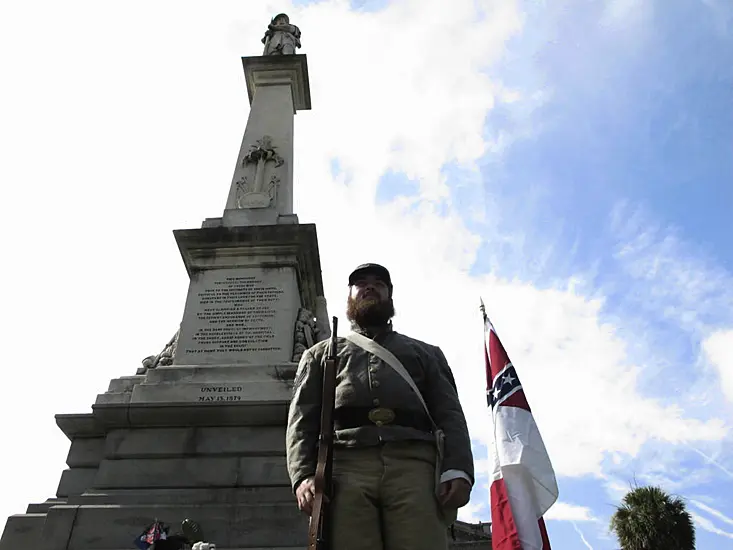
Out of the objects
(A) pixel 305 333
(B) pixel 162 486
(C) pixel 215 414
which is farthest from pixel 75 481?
(A) pixel 305 333

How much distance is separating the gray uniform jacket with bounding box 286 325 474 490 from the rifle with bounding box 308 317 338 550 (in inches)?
5.3

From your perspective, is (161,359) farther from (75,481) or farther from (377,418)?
(377,418)

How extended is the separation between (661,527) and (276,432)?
37.5 ft

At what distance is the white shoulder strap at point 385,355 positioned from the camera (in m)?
3.30

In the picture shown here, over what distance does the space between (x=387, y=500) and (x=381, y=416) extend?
429 mm

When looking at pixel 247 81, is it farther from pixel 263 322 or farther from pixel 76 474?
pixel 76 474

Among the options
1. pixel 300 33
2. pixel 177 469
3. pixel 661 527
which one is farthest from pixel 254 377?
pixel 661 527

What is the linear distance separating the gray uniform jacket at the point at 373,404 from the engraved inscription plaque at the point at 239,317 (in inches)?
164

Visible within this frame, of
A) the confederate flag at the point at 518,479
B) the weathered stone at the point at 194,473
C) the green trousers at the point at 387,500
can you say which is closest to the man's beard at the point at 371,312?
the green trousers at the point at 387,500

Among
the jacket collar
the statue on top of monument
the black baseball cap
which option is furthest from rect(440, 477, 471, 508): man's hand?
the statue on top of monument

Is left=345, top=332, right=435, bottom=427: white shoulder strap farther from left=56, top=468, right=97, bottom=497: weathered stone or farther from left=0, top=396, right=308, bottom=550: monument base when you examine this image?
left=56, top=468, right=97, bottom=497: weathered stone

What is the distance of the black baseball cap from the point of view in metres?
3.76

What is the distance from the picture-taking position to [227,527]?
5441 mm

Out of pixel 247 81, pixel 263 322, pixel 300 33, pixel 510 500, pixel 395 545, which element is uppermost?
pixel 300 33
